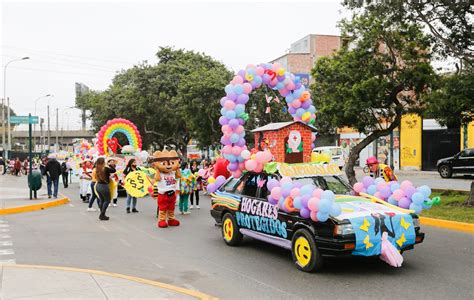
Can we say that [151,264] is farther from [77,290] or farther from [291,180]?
[291,180]

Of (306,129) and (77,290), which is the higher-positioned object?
(306,129)

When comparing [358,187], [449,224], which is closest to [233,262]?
[358,187]

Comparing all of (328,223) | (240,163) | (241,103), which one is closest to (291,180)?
(328,223)

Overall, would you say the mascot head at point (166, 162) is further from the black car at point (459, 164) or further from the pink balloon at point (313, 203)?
the black car at point (459, 164)

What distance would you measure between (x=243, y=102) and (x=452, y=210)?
22.1 feet

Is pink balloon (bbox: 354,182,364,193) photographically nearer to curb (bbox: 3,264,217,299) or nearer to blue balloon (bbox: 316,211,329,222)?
blue balloon (bbox: 316,211,329,222)

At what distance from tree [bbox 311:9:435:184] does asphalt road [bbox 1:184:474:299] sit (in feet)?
26.3

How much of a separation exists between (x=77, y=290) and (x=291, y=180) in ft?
12.4

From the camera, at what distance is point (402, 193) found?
8.26 m

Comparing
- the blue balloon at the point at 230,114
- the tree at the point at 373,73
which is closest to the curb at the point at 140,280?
the blue balloon at the point at 230,114

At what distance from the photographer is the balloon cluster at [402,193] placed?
805 cm

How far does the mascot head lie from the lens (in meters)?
11.9

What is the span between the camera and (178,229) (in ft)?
37.9

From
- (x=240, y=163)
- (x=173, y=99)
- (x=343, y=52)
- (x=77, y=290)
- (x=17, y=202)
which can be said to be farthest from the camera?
(x=173, y=99)
